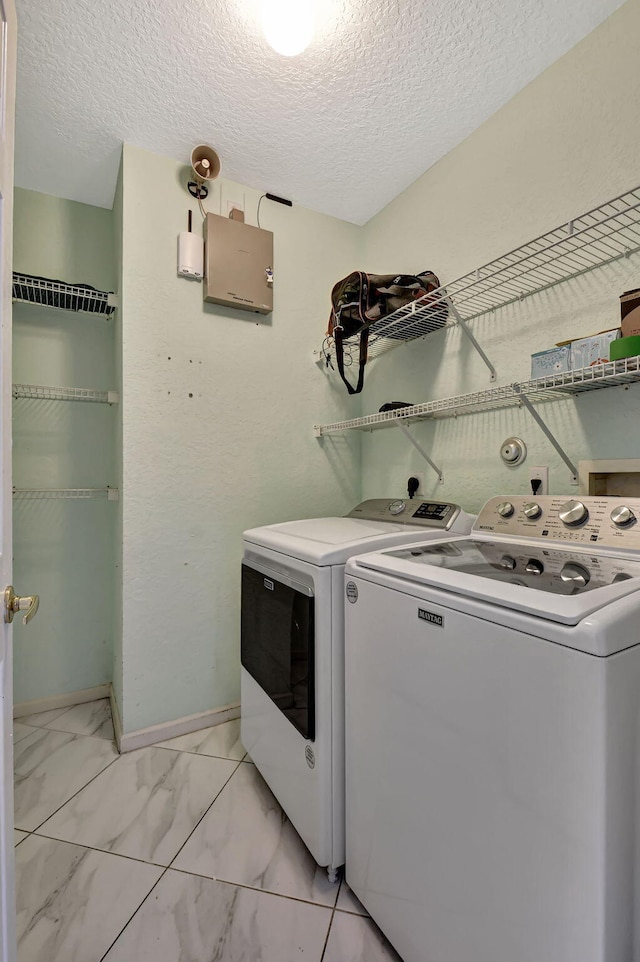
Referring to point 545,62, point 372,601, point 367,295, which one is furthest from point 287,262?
point 372,601

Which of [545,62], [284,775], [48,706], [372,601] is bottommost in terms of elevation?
[48,706]

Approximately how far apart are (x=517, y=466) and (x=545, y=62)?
1432mm

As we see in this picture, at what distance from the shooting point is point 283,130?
1776mm

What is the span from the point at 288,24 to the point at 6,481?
1657 millimetres

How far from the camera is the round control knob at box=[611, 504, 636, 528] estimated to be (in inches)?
42.4

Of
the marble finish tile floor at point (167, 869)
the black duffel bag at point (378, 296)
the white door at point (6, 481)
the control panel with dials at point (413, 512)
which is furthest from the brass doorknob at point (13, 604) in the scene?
the black duffel bag at point (378, 296)

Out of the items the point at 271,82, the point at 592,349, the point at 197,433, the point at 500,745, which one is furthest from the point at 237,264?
the point at 500,745

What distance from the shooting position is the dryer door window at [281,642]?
1.21 metres

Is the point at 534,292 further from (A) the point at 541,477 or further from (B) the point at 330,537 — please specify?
(B) the point at 330,537

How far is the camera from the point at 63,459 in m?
2.16

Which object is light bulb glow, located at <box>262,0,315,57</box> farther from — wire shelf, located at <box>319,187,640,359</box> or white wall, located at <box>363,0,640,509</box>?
wire shelf, located at <box>319,187,640,359</box>

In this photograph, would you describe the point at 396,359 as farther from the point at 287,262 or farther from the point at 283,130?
the point at 283,130

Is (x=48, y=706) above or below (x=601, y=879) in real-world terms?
below

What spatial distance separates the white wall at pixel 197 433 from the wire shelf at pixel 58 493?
311mm
